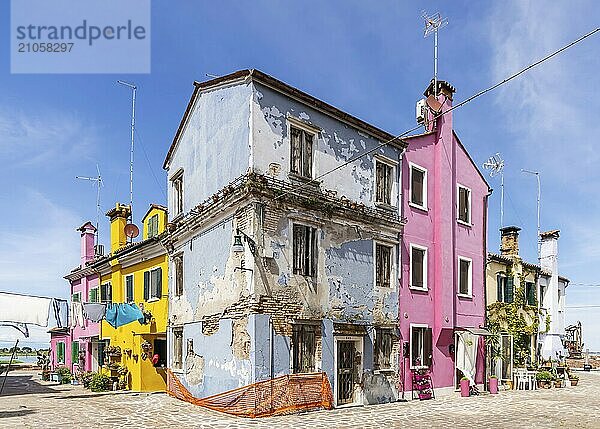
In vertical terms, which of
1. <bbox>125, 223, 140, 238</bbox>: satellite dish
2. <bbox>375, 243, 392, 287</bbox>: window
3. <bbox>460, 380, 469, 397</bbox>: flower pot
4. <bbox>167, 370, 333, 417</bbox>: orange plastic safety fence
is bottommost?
<bbox>460, 380, 469, 397</bbox>: flower pot

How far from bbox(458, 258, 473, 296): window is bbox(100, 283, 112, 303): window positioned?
1590 centimetres

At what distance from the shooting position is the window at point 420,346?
66.5 ft

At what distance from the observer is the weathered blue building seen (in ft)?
51.9

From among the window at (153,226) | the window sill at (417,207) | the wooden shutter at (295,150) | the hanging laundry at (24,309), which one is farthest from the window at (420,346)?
the hanging laundry at (24,309)

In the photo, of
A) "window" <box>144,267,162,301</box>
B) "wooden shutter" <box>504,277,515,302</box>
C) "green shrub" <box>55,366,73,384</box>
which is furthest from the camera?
"green shrub" <box>55,366,73,384</box>

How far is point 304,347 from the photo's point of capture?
1653cm

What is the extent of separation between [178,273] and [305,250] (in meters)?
6.64

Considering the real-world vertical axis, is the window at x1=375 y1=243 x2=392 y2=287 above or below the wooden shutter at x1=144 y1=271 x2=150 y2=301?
above

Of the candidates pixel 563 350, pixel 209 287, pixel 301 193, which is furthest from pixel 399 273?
pixel 563 350

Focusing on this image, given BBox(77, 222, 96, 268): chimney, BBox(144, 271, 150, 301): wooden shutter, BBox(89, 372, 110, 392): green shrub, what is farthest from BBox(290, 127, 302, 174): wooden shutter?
BBox(77, 222, 96, 268): chimney

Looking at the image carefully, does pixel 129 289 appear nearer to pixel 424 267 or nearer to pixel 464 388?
pixel 424 267

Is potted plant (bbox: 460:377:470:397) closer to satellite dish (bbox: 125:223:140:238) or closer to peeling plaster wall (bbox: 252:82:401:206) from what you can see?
peeling plaster wall (bbox: 252:82:401:206)

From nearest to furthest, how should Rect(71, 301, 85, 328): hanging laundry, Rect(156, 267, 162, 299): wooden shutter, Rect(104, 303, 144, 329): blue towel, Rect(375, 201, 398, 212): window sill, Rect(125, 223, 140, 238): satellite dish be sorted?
Rect(375, 201, 398, 212): window sill → Rect(71, 301, 85, 328): hanging laundry → Rect(104, 303, 144, 329): blue towel → Rect(156, 267, 162, 299): wooden shutter → Rect(125, 223, 140, 238): satellite dish

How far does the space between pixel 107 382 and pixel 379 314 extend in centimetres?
1218
